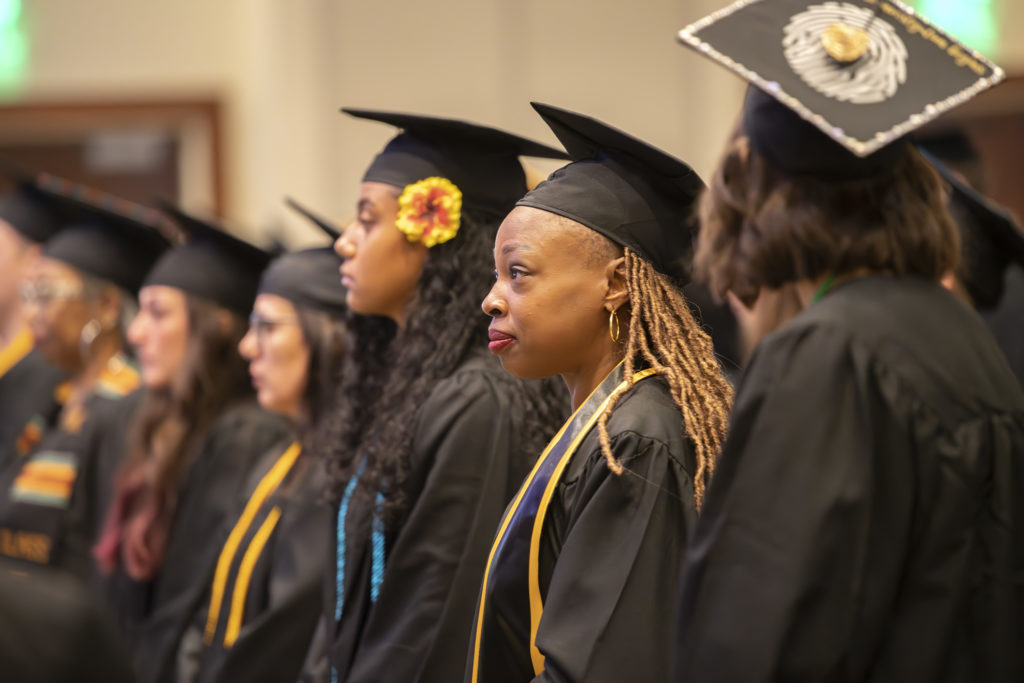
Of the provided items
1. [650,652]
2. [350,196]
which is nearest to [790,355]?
[650,652]

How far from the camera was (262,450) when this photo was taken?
387 centimetres

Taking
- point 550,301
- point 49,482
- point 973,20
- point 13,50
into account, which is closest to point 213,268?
point 49,482

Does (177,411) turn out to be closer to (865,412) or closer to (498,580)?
(498,580)

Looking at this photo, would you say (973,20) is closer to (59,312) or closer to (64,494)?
(59,312)

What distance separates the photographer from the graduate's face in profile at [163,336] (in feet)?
13.9

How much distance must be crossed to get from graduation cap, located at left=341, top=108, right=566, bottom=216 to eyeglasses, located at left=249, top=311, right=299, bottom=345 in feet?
3.17

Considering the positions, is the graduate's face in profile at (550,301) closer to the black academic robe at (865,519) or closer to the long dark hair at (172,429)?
the black academic robe at (865,519)

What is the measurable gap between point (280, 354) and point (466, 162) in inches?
45.8

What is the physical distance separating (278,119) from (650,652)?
18.5ft

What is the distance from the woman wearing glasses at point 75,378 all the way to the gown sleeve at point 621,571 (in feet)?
10.0

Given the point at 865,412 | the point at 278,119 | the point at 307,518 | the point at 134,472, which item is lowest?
the point at 134,472

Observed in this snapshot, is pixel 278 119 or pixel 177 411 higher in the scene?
pixel 278 119

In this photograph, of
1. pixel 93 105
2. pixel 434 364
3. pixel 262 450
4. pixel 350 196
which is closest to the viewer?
pixel 434 364

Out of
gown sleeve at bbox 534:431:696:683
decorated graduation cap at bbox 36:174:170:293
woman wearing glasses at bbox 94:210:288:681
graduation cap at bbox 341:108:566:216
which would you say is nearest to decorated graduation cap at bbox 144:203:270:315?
woman wearing glasses at bbox 94:210:288:681
